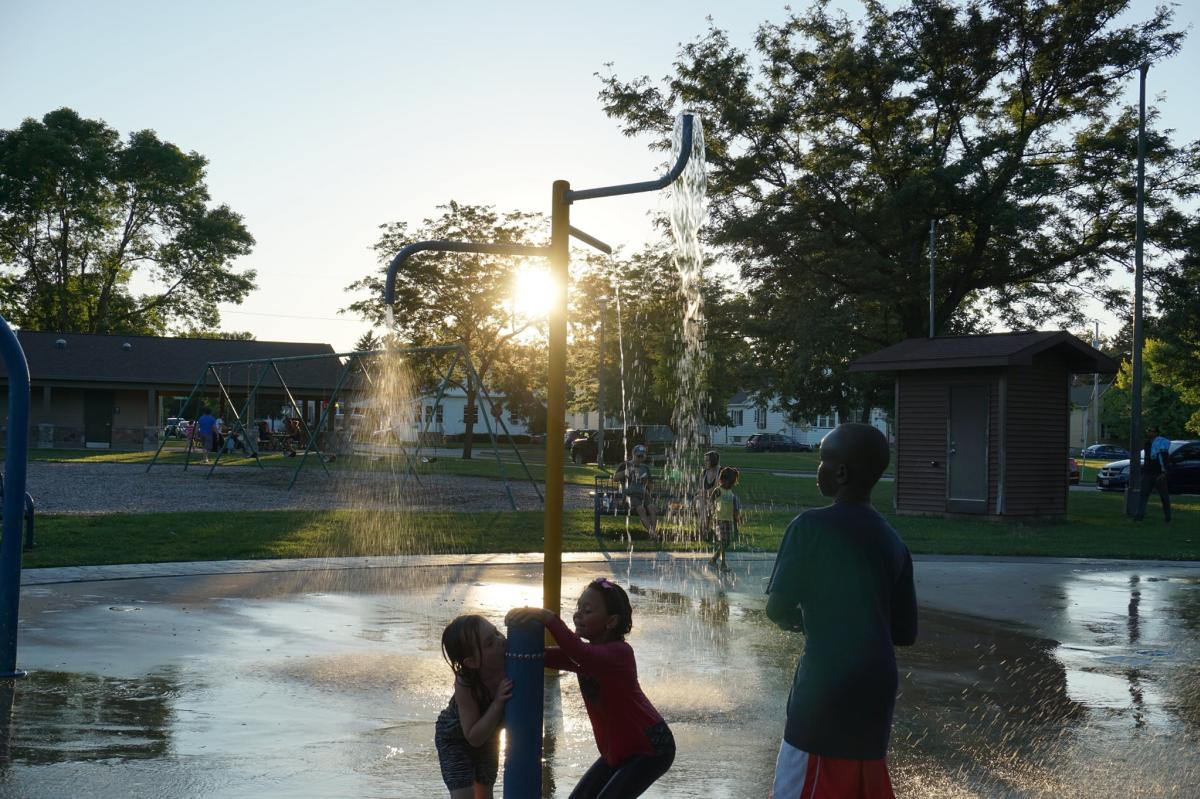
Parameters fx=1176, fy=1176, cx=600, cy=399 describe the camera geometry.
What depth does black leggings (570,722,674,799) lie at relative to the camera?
12.9 ft

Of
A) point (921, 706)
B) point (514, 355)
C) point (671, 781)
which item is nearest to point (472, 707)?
point (671, 781)

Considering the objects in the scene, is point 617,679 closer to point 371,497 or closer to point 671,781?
point 671,781

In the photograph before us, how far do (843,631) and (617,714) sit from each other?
934 millimetres

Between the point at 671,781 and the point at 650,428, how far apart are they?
5309 cm

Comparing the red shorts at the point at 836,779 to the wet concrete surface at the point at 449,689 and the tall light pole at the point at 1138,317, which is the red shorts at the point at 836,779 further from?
the tall light pole at the point at 1138,317

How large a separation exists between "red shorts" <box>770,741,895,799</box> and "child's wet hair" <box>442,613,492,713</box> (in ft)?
3.43

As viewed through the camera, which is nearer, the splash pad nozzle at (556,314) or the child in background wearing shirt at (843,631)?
the child in background wearing shirt at (843,631)

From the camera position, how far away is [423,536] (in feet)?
59.0

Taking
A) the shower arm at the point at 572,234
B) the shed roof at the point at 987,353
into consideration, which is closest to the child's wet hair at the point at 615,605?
the shower arm at the point at 572,234

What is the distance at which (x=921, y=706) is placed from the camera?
7.30 meters

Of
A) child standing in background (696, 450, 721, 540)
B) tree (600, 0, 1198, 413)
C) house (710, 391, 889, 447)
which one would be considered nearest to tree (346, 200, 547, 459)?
tree (600, 0, 1198, 413)

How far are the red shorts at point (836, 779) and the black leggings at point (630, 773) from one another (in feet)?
2.18

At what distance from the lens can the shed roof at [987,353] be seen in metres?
22.3


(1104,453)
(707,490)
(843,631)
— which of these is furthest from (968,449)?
(1104,453)
